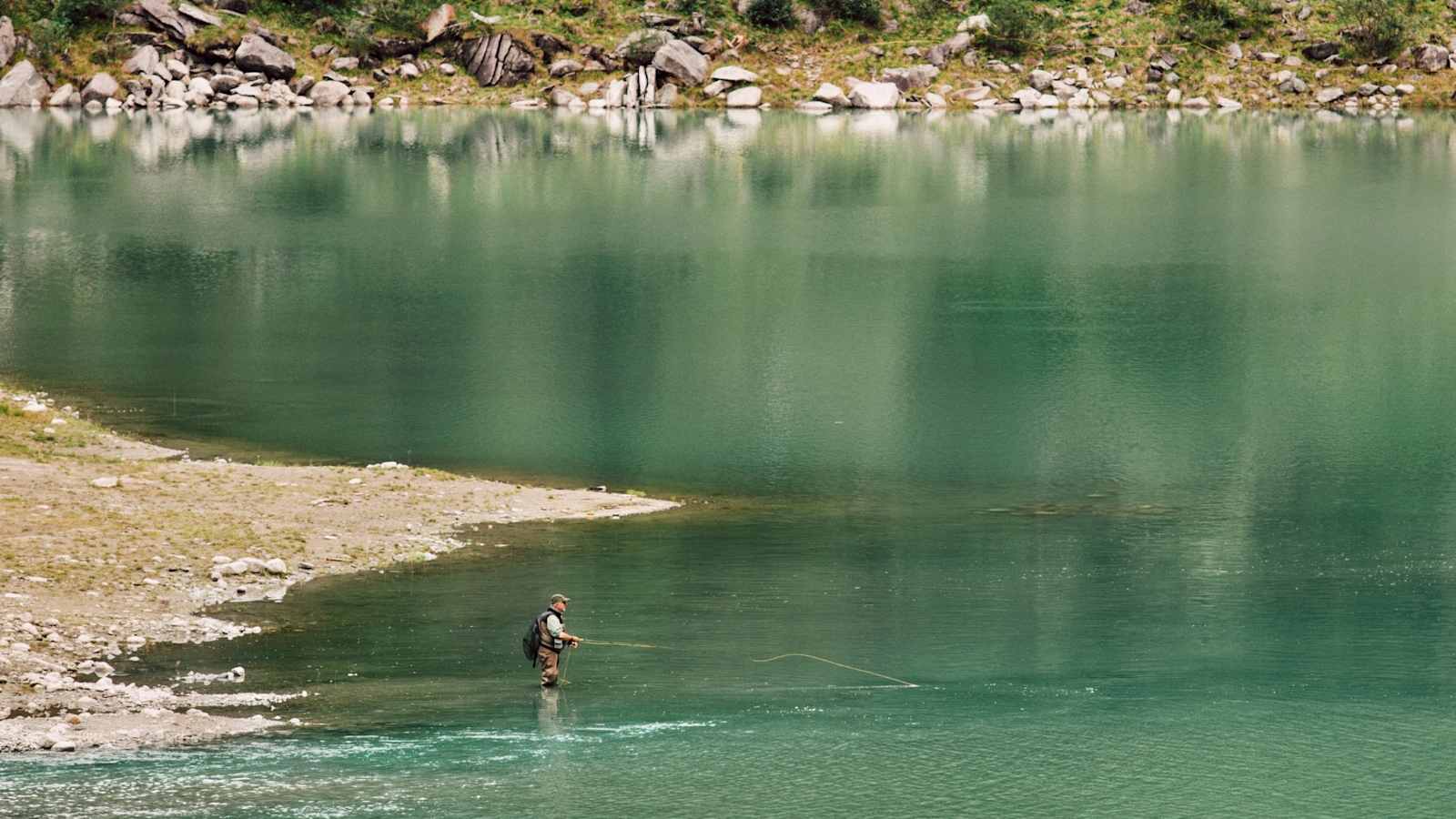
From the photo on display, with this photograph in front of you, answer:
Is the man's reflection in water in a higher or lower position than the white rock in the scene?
lower

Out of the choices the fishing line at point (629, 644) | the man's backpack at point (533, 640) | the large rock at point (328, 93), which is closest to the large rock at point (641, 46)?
the large rock at point (328, 93)

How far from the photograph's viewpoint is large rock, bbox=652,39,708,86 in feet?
554

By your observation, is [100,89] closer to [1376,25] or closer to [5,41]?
[5,41]

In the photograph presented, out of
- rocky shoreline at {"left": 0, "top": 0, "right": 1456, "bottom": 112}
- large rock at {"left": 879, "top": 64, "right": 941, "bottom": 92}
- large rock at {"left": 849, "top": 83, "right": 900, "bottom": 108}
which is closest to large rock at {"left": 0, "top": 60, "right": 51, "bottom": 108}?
rocky shoreline at {"left": 0, "top": 0, "right": 1456, "bottom": 112}

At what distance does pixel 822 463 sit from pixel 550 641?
17.9 metres

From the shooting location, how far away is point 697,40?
171 meters

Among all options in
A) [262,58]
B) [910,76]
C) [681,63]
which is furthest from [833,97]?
[262,58]

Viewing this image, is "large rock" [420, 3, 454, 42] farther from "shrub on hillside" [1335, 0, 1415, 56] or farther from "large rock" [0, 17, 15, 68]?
"shrub on hillside" [1335, 0, 1415, 56]

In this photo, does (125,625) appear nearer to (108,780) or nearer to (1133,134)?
(108,780)

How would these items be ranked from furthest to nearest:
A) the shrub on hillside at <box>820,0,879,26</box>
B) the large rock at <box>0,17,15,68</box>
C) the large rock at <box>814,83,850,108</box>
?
the shrub on hillside at <box>820,0,879,26</box>, the large rock at <box>814,83,850,108</box>, the large rock at <box>0,17,15,68</box>

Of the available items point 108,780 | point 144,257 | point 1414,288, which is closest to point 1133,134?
point 1414,288

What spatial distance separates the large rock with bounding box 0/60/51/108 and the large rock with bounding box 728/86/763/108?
60.9 meters

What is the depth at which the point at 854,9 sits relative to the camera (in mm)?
175625

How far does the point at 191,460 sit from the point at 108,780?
66.0ft
